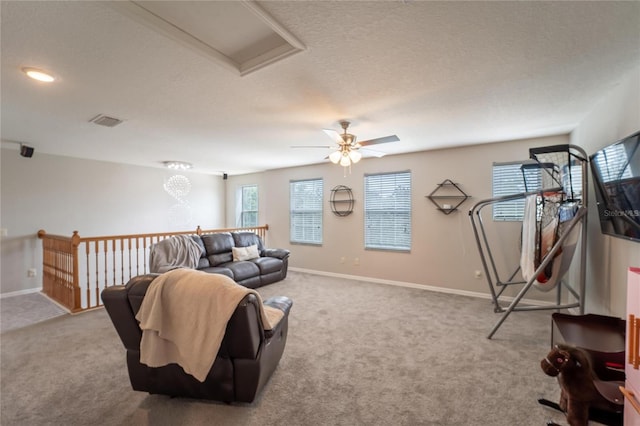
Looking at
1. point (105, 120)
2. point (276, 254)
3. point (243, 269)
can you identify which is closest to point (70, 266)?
point (105, 120)

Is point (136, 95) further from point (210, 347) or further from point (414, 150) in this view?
point (414, 150)

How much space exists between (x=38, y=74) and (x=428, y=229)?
4937mm

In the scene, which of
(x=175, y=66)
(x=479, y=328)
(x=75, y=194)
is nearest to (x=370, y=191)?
(x=479, y=328)

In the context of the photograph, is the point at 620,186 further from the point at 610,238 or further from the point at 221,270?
the point at 221,270

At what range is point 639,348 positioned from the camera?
1157 millimetres

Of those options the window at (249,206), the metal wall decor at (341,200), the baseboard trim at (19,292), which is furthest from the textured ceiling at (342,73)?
the window at (249,206)

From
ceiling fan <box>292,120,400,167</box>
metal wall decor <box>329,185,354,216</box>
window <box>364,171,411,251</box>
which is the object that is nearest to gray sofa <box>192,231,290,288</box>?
metal wall decor <box>329,185,354,216</box>

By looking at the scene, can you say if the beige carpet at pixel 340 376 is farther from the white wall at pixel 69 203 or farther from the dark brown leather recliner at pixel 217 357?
the white wall at pixel 69 203

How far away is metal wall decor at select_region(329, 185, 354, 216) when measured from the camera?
5.38m

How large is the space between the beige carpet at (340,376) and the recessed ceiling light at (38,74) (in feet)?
7.91

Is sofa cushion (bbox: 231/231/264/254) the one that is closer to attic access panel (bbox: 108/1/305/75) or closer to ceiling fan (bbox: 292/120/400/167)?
ceiling fan (bbox: 292/120/400/167)

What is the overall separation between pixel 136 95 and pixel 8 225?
4.13 meters

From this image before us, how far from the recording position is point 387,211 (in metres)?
4.98

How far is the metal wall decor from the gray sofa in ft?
4.58
